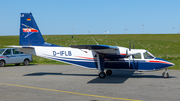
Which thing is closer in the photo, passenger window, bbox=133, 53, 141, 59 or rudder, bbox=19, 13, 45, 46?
passenger window, bbox=133, 53, 141, 59

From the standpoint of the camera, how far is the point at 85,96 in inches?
419

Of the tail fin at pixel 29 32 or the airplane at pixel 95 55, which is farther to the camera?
the tail fin at pixel 29 32

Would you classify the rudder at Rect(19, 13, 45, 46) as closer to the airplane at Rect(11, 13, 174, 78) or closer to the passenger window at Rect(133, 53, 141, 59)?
the airplane at Rect(11, 13, 174, 78)

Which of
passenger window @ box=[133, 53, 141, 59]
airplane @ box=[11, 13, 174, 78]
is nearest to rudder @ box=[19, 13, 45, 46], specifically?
airplane @ box=[11, 13, 174, 78]

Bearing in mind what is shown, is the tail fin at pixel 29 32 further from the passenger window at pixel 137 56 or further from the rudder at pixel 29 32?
the passenger window at pixel 137 56

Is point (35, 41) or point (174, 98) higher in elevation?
point (35, 41)

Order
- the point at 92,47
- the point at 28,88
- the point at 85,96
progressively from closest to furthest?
1. the point at 85,96
2. the point at 28,88
3. the point at 92,47

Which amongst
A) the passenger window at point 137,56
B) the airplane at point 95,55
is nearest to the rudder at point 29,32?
the airplane at point 95,55

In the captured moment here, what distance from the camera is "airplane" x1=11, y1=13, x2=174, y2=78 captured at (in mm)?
16609

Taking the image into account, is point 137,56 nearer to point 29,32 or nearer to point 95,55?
point 95,55

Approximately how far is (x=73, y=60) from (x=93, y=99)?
338 inches

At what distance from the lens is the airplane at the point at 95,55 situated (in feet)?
54.5

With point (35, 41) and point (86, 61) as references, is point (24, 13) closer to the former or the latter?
point (35, 41)

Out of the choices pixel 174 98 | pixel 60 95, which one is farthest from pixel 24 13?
pixel 174 98
